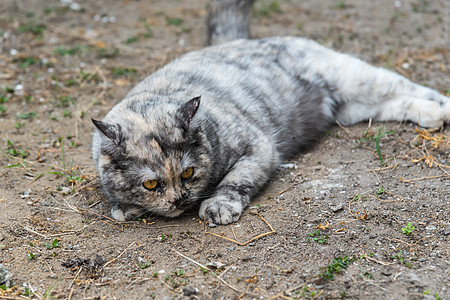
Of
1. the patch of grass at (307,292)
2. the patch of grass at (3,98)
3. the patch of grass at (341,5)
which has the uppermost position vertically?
the patch of grass at (341,5)

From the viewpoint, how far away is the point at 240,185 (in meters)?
3.97

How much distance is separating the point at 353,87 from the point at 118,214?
2.89 m

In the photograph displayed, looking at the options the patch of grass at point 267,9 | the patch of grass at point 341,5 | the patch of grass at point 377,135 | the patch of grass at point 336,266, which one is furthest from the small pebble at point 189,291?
the patch of grass at point 341,5

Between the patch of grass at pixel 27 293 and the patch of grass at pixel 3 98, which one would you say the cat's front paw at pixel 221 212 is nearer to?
the patch of grass at pixel 27 293

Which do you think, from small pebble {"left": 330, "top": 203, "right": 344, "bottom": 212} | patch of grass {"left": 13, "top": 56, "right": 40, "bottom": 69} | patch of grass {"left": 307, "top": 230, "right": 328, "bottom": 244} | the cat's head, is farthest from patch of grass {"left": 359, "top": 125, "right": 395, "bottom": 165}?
patch of grass {"left": 13, "top": 56, "right": 40, "bottom": 69}

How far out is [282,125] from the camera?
4801mm

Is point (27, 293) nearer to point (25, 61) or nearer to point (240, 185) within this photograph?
point (240, 185)

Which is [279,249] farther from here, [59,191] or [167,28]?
[167,28]

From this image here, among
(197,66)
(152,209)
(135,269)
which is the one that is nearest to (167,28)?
(197,66)

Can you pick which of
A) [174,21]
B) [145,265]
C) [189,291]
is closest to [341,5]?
[174,21]

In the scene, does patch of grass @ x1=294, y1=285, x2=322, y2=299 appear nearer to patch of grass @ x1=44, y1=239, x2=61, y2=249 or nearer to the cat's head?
the cat's head

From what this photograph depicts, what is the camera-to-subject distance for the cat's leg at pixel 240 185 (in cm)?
375

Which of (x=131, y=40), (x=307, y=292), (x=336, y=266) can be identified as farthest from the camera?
(x=131, y=40)

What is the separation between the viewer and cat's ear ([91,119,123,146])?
134 inches
